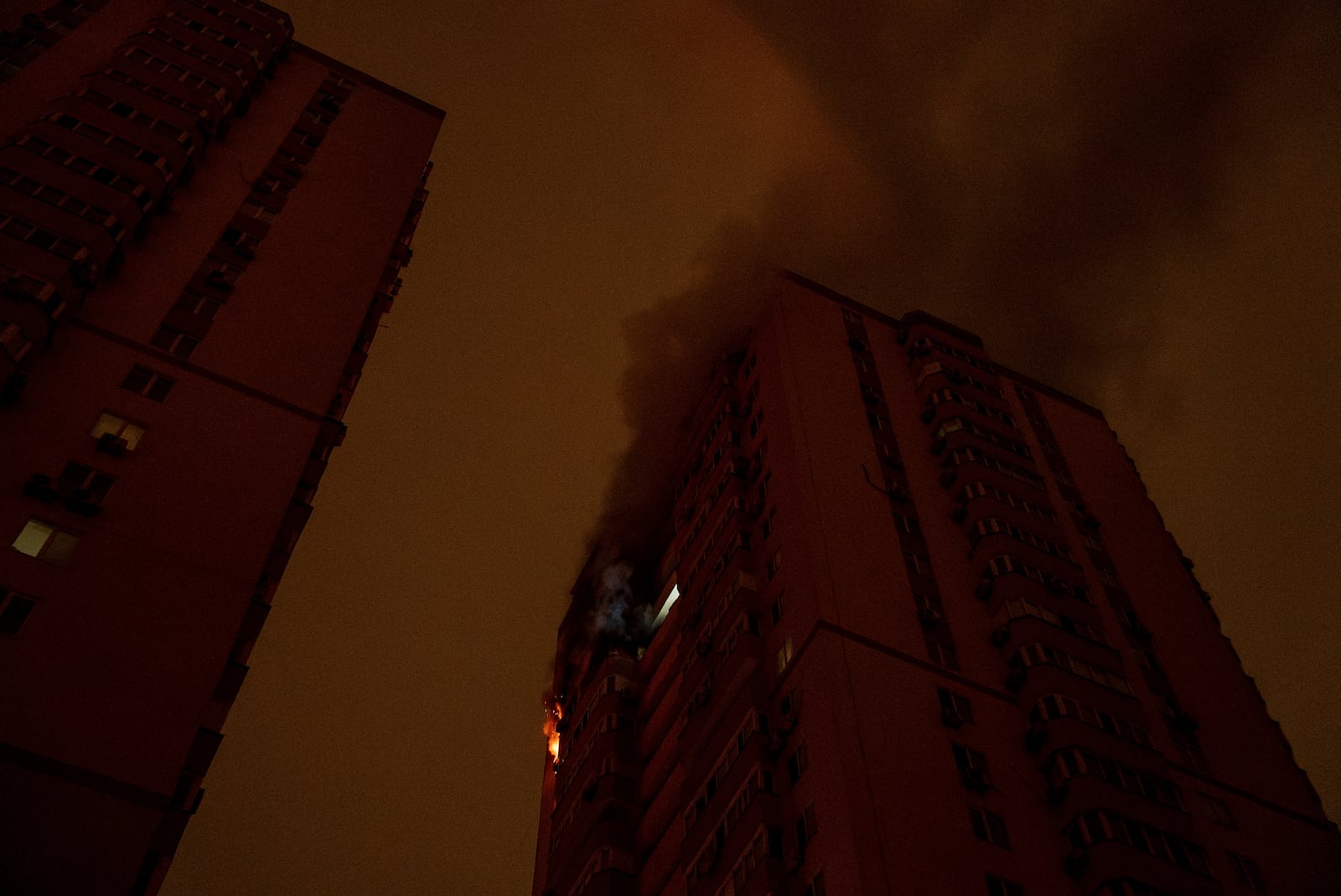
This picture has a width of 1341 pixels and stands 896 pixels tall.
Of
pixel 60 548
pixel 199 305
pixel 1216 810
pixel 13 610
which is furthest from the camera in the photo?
pixel 199 305

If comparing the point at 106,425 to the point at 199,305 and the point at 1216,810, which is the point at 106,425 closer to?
the point at 199,305

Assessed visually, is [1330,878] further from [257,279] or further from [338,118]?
[338,118]

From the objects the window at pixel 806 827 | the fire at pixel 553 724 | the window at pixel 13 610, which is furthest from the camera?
the fire at pixel 553 724

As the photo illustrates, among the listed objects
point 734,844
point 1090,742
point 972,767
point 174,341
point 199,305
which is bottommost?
point 734,844

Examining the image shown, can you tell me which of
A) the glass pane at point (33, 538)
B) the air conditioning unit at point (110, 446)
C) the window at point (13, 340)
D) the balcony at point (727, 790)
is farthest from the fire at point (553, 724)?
the window at point (13, 340)

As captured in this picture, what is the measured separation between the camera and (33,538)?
24.0 metres

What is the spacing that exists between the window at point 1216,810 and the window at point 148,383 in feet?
102

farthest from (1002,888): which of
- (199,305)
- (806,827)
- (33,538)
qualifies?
(199,305)

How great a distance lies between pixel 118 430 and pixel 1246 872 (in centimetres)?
3171

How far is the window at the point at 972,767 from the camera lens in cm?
2736

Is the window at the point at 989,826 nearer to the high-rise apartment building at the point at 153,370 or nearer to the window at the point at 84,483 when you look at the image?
the high-rise apartment building at the point at 153,370

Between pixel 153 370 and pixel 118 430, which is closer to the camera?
pixel 118 430

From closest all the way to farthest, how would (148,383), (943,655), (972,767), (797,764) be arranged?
(972,767) < (797,764) < (148,383) < (943,655)

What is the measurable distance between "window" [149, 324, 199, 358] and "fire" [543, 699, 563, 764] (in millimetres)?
23528
